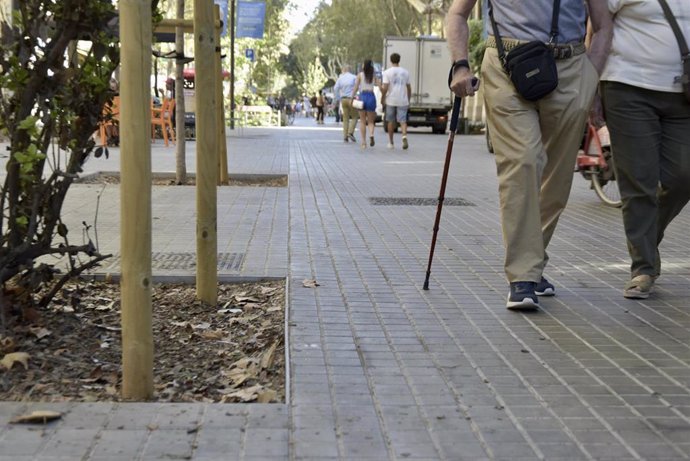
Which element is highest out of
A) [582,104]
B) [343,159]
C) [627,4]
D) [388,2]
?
[388,2]

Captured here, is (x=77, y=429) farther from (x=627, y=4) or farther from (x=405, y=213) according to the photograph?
(x=405, y=213)

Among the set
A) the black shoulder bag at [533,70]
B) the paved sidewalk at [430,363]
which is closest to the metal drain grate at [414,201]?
the paved sidewalk at [430,363]

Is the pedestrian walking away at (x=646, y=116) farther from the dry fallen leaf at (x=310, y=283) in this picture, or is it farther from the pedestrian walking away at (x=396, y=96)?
the pedestrian walking away at (x=396, y=96)

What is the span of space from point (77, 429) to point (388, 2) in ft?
187

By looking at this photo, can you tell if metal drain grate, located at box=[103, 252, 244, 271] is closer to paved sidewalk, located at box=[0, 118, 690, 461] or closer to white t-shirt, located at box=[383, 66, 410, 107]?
paved sidewalk, located at box=[0, 118, 690, 461]

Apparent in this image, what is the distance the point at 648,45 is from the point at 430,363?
8.06 ft

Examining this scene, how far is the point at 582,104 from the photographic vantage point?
17.9ft

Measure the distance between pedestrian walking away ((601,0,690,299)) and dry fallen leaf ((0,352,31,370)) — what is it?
10.7 feet

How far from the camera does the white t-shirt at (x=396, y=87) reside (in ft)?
72.2

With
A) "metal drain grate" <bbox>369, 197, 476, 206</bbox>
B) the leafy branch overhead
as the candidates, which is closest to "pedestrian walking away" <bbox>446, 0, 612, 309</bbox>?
the leafy branch overhead

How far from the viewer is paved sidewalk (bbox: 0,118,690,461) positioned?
3.29 metres

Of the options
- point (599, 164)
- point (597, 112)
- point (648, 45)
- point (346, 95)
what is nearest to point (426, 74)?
point (346, 95)

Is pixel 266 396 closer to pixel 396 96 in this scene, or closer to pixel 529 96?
pixel 529 96

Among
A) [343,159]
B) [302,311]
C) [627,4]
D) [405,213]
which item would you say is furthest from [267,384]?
[343,159]
